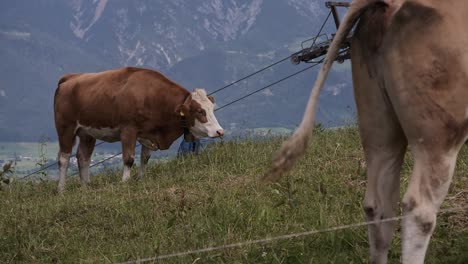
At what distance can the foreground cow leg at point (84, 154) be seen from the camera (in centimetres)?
1513

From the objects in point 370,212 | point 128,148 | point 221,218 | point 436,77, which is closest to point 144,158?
point 128,148

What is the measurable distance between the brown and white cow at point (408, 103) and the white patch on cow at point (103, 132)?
31.5 feet

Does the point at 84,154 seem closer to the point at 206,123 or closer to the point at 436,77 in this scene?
the point at 206,123

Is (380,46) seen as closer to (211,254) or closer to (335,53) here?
(335,53)

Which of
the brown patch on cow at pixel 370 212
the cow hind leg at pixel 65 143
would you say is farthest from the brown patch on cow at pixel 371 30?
the cow hind leg at pixel 65 143

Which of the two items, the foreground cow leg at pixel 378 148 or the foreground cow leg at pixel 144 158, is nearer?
the foreground cow leg at pixel 378 148

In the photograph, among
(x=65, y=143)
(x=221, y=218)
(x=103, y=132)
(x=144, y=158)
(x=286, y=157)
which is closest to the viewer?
(x=286, y=157)

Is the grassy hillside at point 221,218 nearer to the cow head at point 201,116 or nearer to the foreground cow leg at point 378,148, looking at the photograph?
the foreground cow leg at point 378,148

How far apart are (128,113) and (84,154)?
4.34ft

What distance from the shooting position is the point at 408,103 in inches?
215

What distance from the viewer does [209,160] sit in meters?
12.9

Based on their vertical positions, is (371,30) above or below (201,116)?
above

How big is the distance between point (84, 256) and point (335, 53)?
3154 millimetres

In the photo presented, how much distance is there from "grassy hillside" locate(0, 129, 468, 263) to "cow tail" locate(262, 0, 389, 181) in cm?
119
